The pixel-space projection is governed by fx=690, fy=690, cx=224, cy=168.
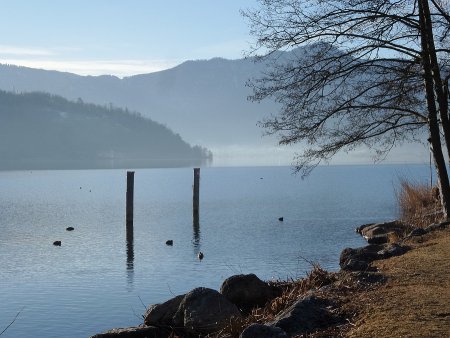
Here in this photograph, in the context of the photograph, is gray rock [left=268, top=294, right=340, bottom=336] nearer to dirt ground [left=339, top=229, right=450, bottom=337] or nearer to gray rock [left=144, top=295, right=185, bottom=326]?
dirt ground [left=339, top=229, right=450, bottom=337]

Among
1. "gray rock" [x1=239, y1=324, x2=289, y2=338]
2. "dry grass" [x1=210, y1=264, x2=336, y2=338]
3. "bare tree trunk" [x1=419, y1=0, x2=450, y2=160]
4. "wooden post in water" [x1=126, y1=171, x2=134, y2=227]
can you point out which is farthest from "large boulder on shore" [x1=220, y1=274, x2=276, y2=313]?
"wooden post in water" [x1=126, y1=171, x2=134, y2=227]

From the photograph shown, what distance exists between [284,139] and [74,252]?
15936 millimetres

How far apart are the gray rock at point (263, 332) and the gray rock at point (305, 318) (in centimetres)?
43

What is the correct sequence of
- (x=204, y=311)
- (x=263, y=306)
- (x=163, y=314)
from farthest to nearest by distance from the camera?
1. (x=163, y=314)
2. (x=263, y=306)
3. (x=204, y=311)

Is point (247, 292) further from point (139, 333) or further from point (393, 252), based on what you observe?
point (393, 252)

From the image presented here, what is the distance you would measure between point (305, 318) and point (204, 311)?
348 centimetres

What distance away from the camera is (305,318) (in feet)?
31.1

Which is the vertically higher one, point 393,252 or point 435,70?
point 435,70

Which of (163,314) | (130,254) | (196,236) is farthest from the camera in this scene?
(196,236)

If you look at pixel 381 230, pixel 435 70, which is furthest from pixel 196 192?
pixel 435 70

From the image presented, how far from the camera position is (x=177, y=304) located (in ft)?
45.9

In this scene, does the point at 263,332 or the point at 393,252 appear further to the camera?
the point at 393,252

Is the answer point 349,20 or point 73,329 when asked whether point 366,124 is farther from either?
point 73,329

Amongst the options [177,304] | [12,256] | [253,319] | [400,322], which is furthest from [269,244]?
[400,322]
